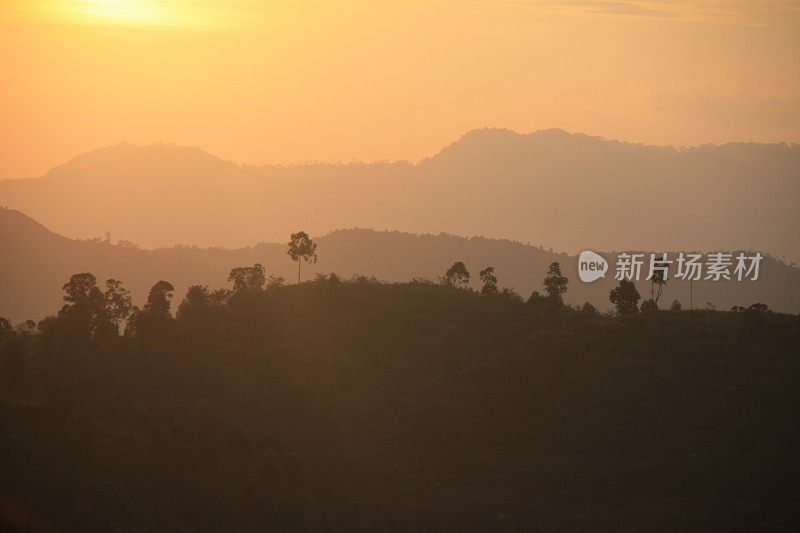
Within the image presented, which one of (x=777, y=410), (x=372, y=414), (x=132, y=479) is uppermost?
(x=777, y=410)

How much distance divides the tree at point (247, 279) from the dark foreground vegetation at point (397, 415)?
0.53m

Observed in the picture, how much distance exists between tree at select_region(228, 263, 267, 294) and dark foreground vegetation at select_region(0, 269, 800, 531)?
0.53 m

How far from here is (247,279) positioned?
8888 centimetres

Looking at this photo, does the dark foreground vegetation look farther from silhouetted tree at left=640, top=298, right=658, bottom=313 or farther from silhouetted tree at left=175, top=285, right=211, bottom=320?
silhouetted tree at left=640, top=298, right=658, bottom=313

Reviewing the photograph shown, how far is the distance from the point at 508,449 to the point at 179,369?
27.6 m

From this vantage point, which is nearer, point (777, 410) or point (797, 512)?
point (797, 512)

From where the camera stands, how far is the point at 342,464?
54812 millimetres

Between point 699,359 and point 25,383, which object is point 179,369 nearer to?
point 25,383

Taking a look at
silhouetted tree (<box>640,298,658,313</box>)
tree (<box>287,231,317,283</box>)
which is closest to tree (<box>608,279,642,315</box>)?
silhouetted tree (<box>640,298,658,313</box>)

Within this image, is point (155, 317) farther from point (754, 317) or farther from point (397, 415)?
point (754, 317)

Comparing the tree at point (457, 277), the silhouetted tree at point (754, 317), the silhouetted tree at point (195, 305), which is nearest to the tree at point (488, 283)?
the tree at point (457, 277)

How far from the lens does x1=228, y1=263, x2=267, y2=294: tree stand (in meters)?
87.6

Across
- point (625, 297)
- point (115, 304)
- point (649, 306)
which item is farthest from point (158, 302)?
point (649, 306)

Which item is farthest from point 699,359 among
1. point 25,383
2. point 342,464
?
point 25,383
